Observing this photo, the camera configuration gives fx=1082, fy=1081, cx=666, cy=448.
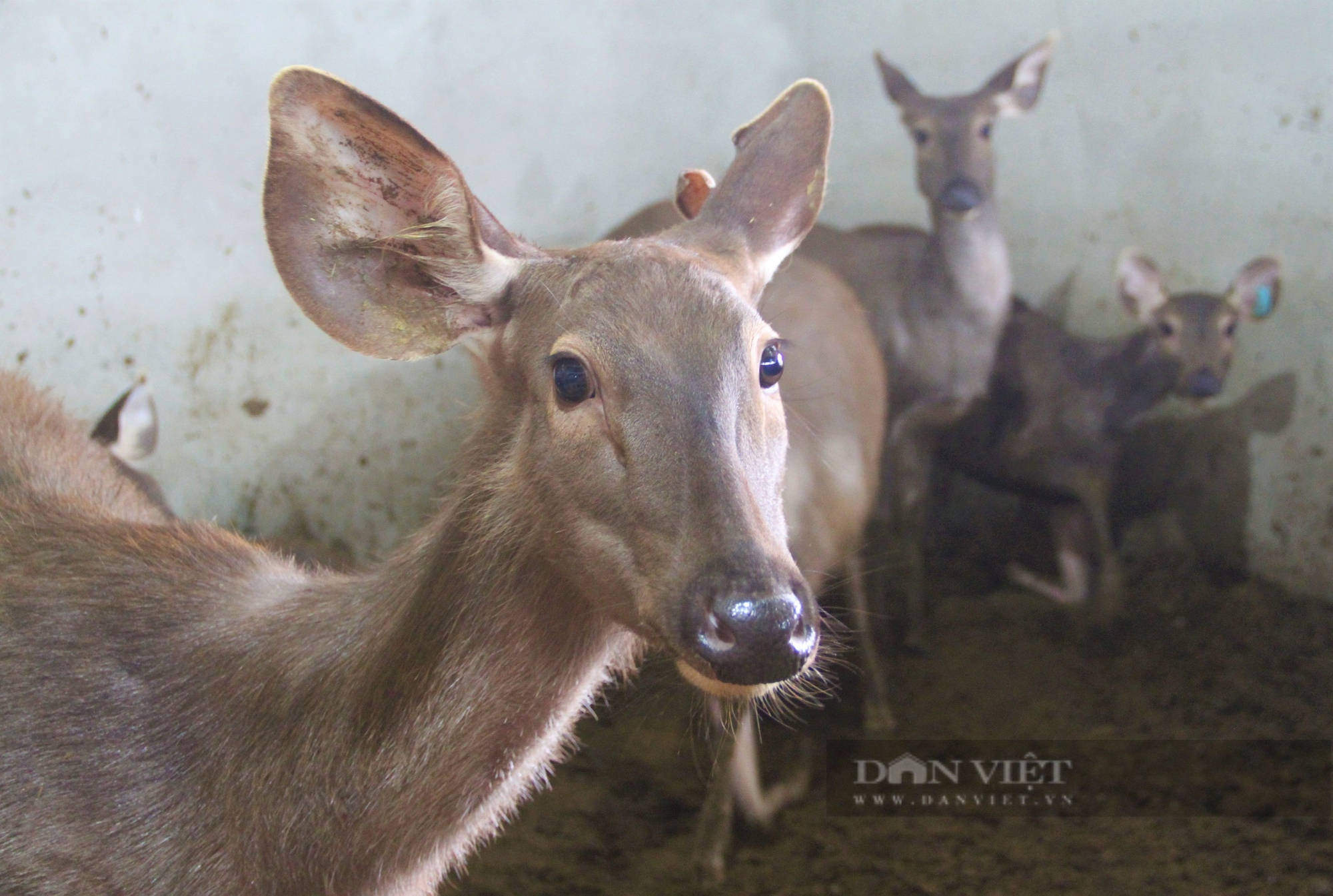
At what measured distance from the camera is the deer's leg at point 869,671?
403 cm

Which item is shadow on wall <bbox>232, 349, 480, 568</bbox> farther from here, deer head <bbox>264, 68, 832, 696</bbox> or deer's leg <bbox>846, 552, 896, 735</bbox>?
deer head <bbox>264, 68, 832, 696</bbox>

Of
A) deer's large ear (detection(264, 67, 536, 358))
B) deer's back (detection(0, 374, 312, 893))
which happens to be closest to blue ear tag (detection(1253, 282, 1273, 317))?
deer's large ear (detection(264, 67, 536, 358))

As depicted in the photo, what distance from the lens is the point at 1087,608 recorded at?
4734mm

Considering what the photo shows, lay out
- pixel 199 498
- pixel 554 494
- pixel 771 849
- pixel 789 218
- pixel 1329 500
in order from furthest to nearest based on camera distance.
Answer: pixel 1329 500 → pixel 199 498 → pixel 771 849 → pixel 789 218 → pixel 554 494

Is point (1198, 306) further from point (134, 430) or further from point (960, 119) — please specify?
point (134, 430)

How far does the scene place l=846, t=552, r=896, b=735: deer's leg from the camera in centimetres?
403

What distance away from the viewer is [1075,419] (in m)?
4.85

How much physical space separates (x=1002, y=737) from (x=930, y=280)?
2039 mm

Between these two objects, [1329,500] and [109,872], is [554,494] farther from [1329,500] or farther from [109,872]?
[1329,500]

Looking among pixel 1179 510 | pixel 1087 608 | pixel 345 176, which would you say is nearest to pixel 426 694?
pixel 345 176

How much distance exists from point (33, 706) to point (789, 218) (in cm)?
169

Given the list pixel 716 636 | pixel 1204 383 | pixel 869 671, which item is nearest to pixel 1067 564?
pixel 1204 383

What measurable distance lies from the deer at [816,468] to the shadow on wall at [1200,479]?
1.33 m

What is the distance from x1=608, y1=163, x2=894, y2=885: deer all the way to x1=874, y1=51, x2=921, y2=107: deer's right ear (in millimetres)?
894
